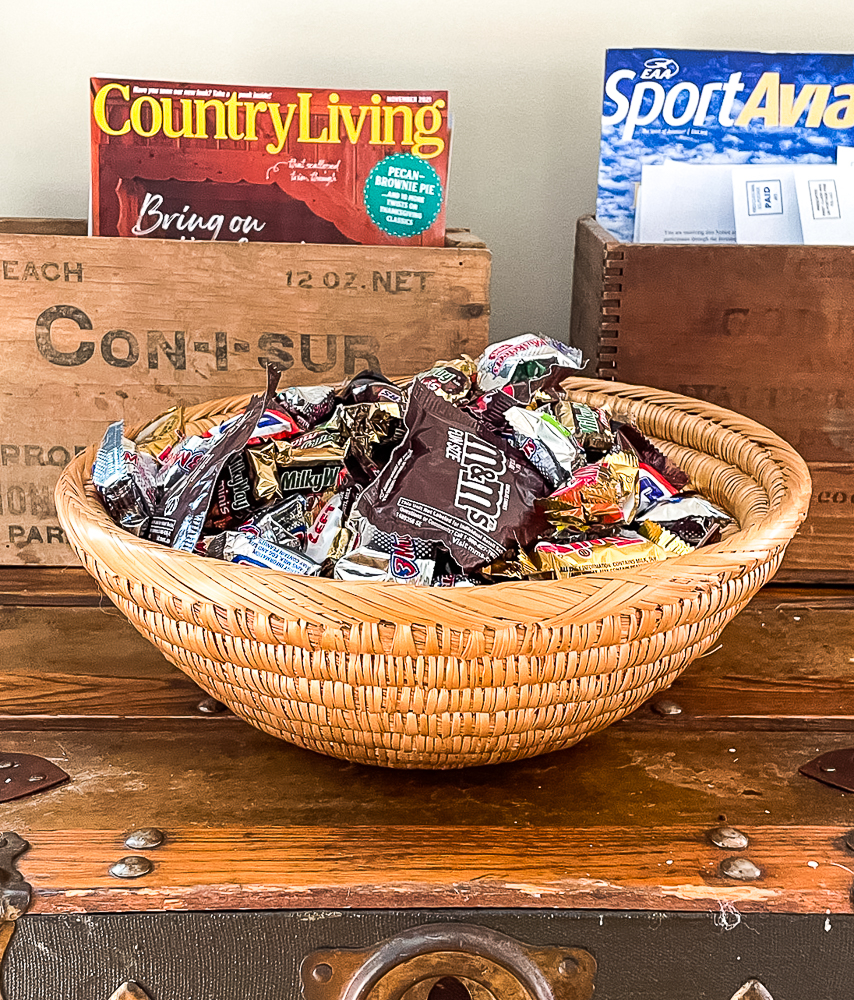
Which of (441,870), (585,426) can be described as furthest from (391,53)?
(441,870)

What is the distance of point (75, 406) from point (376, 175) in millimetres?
403

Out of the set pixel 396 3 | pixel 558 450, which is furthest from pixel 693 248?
pixel 396 3

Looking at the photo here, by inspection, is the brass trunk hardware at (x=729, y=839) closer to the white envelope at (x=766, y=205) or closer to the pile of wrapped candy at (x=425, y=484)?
the pile of wrapped candy at (x=425, y=484)

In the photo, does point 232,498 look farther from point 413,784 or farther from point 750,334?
point 750,334

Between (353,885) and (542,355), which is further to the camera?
(542,355)

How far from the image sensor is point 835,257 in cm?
101

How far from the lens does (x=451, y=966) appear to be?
609mm

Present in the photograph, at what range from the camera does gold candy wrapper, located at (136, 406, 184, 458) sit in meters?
0.84

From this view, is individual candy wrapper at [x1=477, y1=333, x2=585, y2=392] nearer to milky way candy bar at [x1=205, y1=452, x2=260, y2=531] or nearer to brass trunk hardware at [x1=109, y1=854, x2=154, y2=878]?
milky way candy bar at [x1=205, y1=452, x2=260, y2=531]

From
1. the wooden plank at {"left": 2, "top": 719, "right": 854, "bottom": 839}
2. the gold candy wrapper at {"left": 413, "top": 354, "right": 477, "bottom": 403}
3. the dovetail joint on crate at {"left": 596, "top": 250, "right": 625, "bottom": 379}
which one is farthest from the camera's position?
the dovetail joint on crate at {"left": 596, "top": 250, "right": 625, "bottom": 379}

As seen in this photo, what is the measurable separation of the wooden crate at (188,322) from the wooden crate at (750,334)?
0.49ft

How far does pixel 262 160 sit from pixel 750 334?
21.3 inches

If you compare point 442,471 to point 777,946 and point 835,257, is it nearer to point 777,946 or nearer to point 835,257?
point 777,946

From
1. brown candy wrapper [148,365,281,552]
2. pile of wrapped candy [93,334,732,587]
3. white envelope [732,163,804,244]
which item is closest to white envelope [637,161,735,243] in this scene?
white envelope [732,163,804,244]
